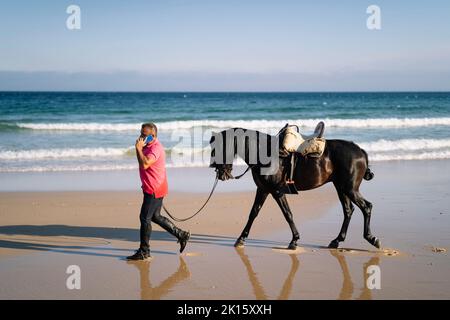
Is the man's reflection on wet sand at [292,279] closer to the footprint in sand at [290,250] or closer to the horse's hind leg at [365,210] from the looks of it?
the footprint in sand at [290,250]

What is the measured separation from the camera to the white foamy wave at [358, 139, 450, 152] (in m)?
20.6

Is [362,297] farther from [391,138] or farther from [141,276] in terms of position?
[391,138]

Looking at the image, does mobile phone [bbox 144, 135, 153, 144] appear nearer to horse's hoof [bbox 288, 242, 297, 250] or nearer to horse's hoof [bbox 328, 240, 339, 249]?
horse's hoof [bbox 288, 242, 297, 250]

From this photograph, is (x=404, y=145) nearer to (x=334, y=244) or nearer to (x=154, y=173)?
(x=334, y=244)

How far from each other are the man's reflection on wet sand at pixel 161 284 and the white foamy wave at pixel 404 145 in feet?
49.6

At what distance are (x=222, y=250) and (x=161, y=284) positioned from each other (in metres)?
1.62

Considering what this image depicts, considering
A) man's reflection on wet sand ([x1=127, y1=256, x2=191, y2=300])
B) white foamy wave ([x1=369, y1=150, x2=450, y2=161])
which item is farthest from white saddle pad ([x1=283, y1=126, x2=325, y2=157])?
white foamy wave ([x1=369, y1=150, x2=450, y2=161])

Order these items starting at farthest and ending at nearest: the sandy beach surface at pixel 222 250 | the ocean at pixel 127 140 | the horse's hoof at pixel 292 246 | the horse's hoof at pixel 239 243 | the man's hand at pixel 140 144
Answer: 1. the ocean at pixel 127 140
2. the horse's hoof at pixel 239 243
3. the horse's hoof at pixel 292 246
4. the man's hand at pixel 140 144
5. the sandy beach surface at pixel 222 250

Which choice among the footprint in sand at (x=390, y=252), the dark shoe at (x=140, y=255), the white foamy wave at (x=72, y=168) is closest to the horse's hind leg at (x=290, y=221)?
the footprint in sand at (x=390, y=252)

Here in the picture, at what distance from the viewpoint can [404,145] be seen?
2125 centimetres

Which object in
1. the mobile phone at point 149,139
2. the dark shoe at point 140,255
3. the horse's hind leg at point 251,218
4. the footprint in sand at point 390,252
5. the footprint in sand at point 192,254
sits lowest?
the footprint in sand at point 390,252

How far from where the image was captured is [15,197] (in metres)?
10.8

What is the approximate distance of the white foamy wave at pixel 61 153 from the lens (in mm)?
17516

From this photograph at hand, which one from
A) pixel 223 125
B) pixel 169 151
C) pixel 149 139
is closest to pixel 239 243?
pixel 149 139
